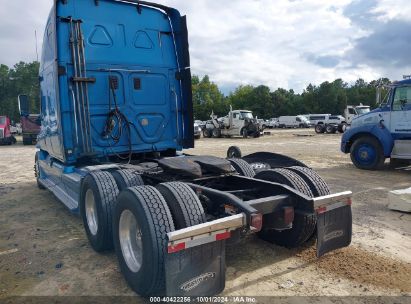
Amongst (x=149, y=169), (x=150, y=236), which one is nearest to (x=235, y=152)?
(x=149, y=169)

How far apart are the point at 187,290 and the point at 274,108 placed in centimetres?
7503

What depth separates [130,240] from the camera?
3609 millimetres

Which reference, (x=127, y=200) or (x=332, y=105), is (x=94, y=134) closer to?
(x=127, y=200)

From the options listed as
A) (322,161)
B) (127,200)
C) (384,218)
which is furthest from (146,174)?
(322,161)

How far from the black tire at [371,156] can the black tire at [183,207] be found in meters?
8.93

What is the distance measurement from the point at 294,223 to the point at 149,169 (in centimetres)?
212

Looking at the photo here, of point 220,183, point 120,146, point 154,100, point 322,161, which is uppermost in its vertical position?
point 154,100

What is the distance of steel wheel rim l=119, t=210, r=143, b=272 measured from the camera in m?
3.49

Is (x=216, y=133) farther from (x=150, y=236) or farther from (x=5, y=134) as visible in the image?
(x=150, y=236)

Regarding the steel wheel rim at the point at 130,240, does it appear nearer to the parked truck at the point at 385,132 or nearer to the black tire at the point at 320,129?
the parked truck at the point at 385,132

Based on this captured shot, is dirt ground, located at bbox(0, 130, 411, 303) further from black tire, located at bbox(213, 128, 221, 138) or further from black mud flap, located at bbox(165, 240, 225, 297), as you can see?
black tire, located at bbox(213, 128, 221, 138)

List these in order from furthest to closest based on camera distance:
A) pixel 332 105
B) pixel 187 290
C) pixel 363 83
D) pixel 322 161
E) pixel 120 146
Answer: pixel 363 83, pixel 332 105, pixel 322 161, pixel 120 146, pixel 187 290

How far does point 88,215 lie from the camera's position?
4684mm

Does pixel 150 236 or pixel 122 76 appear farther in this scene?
pixel 122 76
